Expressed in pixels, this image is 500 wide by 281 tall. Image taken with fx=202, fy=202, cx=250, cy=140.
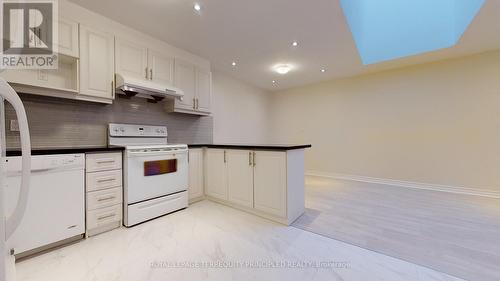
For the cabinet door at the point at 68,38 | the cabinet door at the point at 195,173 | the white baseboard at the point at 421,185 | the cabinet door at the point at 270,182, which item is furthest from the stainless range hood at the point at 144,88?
the white baseboard at the point at 421,185

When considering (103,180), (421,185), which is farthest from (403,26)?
(103,180)

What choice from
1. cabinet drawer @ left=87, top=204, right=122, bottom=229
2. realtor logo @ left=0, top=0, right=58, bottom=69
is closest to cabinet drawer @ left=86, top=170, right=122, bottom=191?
cabinet drawer @ left=87, top=204, right=122, bottom=229

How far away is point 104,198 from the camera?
7.05ft

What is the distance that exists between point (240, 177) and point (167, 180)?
3.12 ft

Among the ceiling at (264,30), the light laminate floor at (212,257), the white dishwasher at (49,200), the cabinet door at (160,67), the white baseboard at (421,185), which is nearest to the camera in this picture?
the light laminate floor at (212,257)

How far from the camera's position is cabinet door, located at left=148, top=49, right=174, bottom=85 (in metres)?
2.85

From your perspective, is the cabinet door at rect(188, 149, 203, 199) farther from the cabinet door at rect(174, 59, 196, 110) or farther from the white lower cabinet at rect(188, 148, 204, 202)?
the cabinet door at rect(174, 59, 196, 110)

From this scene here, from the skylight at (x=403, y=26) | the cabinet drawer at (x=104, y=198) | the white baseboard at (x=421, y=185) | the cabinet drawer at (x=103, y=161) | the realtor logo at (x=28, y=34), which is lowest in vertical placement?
the white baseboard at (x=421, y=185)

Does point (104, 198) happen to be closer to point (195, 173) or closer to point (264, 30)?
point (195, 173)

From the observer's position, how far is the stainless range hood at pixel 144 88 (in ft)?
7.95

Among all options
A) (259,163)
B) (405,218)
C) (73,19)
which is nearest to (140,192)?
(259,163)

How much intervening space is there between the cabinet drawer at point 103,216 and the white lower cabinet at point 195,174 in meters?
0.96

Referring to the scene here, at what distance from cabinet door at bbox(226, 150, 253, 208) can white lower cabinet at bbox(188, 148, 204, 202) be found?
1.82 ft

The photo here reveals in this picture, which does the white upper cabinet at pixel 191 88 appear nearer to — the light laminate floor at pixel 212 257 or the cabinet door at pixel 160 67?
the cabinet door at pixel 160 67
